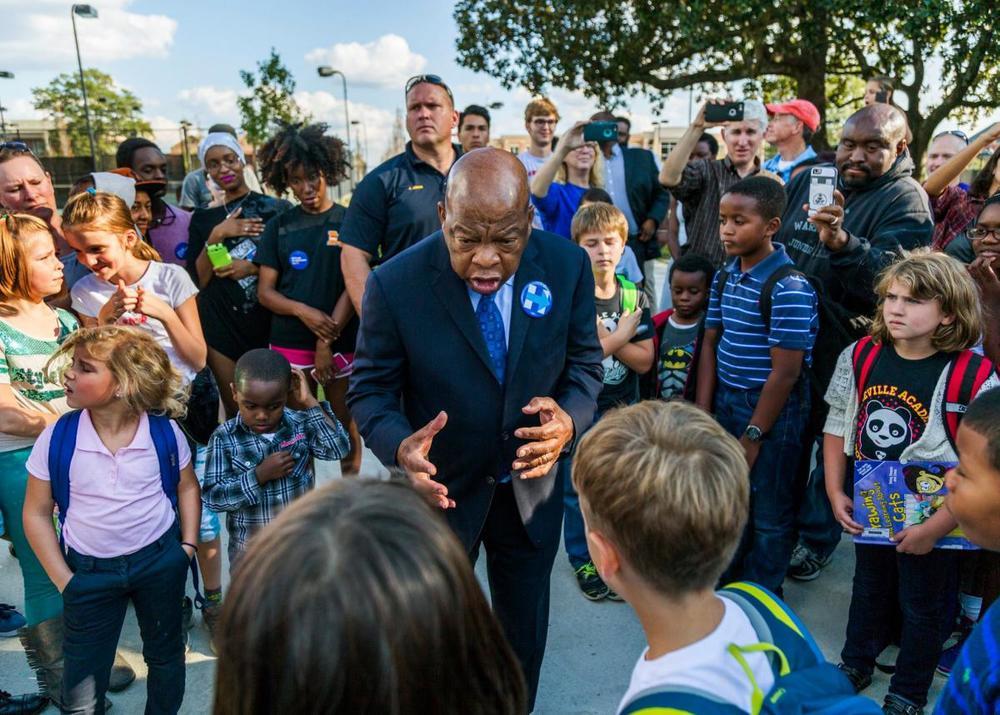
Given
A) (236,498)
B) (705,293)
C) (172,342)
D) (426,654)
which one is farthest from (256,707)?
(705,293)

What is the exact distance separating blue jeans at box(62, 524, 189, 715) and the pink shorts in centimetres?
168

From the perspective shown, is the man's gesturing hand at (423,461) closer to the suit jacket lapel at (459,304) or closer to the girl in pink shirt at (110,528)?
the suit jacket lapel at (459,304)

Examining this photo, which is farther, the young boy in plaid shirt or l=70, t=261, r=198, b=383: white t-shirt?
l=70, t=261, r=198, b=383: white t-shirt

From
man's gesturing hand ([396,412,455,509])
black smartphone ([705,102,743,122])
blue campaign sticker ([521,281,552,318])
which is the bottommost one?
man's gesturing hand ([396,412,455,509])

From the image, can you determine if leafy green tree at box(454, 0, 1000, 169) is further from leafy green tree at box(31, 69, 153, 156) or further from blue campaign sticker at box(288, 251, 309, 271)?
leafy green tree at box(31, 69, 153, 156)

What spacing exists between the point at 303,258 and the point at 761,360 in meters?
2.44

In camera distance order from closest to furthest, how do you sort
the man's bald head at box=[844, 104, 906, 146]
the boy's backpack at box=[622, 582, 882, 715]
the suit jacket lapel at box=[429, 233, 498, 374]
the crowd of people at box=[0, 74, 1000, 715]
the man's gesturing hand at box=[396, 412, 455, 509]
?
the crowd of people at box=[0, 74, 1000, 715]
the boy's backpack at box=[622, 582, 882, 715]
the man's gesturing hand at box=[396, 412, 455, 509]
the suit jacket lapel at box=[429, 233, 498, 374]
the man's bald head at box=[844, 104, 906, 146]

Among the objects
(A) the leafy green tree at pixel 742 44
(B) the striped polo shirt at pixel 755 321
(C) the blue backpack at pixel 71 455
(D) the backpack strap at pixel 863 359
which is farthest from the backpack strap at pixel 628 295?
(A) the leafy green tree at pixel 742 44

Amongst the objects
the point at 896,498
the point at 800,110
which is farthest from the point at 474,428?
the point at 800,110

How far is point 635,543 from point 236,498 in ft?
6.33

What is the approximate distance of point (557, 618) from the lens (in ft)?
10.6

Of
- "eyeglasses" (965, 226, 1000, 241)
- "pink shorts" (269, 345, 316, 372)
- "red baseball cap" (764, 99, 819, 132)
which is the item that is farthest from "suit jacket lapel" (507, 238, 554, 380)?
"red baseball cap" (764, 99, 819, 132)

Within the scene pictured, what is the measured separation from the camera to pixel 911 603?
2.51 metres

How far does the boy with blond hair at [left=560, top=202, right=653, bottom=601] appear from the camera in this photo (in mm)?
3310
